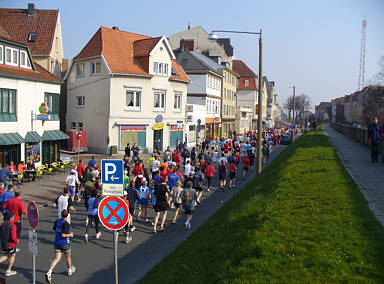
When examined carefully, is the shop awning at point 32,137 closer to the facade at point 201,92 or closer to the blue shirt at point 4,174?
the blue shirt at point 4,174

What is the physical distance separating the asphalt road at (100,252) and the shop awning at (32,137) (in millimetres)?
8435

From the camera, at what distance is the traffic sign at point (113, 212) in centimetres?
739

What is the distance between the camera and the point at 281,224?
26.3 feet

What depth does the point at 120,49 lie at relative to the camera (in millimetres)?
36094

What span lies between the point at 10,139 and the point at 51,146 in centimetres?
473

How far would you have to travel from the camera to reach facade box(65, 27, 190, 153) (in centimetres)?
3369

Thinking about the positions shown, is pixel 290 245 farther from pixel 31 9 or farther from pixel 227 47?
Result: pixel 227 47

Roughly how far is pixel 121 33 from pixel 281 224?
3368cm

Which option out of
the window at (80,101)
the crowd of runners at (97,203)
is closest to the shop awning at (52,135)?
the crowd of runners at (97,203)

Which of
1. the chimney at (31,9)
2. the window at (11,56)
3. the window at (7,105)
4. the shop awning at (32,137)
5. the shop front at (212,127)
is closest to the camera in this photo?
the window at (7,105)

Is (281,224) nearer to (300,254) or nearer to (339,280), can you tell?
(300,254)

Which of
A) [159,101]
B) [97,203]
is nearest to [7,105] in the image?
[97,203]

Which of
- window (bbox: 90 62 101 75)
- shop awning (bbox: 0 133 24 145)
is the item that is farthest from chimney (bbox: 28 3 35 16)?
shop awning (bbox: 0 133 24 145)

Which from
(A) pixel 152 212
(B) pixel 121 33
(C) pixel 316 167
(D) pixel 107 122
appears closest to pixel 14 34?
(B) pixel 121 33
